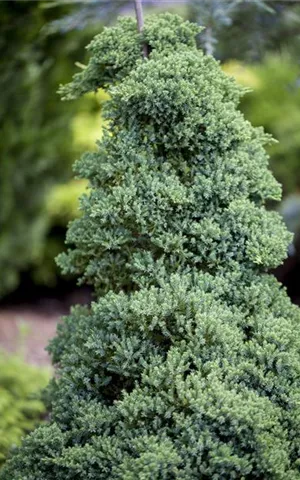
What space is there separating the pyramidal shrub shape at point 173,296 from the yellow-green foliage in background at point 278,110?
4.02 meters

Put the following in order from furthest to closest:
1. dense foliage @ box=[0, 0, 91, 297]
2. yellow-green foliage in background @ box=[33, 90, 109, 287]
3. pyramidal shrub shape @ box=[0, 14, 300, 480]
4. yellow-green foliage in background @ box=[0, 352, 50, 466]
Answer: yellow-green foliage in background @ box=[33, 90, 109, 287] → dense foliage @ box=[0, 0, 91, 297] → yellow-green foliage in background @ box=[0, 352, 50, 466] → pyramidal shrub shape @ box=[0, 14, 300, 480]

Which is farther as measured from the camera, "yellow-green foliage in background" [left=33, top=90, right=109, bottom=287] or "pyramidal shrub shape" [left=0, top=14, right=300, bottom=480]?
"yellow-green foliage in background" [left=33, top=90, right=109, bottom=287]

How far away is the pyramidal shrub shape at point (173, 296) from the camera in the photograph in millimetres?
2379

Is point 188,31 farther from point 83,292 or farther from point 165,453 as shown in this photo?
point 83,292

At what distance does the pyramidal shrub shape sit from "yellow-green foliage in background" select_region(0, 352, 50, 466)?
2.74 feet

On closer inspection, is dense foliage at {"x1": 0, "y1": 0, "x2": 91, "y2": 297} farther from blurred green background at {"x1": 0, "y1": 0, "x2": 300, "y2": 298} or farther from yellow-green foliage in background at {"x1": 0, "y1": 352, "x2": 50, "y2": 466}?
yellow-green foliage in background at {"x1": 0, "y1": 352, "x2": 50, "y2": 466}

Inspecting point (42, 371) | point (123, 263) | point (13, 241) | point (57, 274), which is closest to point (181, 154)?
point (123, 263)

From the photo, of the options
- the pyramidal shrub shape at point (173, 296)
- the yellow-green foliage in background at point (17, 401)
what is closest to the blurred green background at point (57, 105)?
the pyramidal shrub shape at point (173, 296)

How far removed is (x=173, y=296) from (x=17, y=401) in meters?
2.31

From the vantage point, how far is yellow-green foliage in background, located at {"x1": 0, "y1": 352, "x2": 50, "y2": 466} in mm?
3861

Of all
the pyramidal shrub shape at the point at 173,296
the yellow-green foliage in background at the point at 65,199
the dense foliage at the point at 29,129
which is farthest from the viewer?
the yellow-green foliage in background at the point at 65,199

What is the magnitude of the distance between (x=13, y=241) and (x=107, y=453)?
4522 millimetres

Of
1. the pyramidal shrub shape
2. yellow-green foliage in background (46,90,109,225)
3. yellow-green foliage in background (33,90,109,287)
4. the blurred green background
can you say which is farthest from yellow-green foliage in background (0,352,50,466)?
yellow-green foliage in background (46,90,109,225)

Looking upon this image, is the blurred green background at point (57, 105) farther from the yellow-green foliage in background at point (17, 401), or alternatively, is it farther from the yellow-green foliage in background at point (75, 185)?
the yellow-green foliage in background at point (17, 401)
